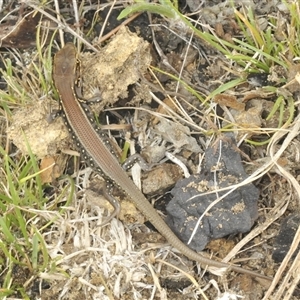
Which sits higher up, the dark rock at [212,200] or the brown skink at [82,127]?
the brown skink at [82,127]

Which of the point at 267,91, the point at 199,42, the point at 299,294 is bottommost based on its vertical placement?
the point at 299,294

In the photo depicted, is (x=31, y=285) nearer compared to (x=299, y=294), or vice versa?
(x=299, y=294)

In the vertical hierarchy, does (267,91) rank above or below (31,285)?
above

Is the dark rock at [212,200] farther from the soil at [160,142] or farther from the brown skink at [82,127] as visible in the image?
the brown skink at [82,127]

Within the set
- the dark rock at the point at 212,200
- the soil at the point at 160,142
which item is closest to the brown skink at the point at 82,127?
the soil at the point at 160,142

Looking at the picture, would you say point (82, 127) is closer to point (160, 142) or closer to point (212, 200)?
point (160, 142)

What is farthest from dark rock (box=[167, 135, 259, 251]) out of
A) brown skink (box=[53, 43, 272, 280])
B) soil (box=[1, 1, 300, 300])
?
brown skink (box=[53, 43, 272, 280])

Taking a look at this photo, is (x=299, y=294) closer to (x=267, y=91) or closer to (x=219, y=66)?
(x=267, y=91)

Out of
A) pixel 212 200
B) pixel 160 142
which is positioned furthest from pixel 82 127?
pixel 212 200

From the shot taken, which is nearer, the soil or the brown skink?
the soil

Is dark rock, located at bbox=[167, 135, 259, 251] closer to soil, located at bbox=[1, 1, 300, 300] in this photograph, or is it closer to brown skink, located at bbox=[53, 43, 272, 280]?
soil, located at bbox=[1, 1, 300, 300]

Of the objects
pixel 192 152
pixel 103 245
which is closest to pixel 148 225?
pixel 103 245
